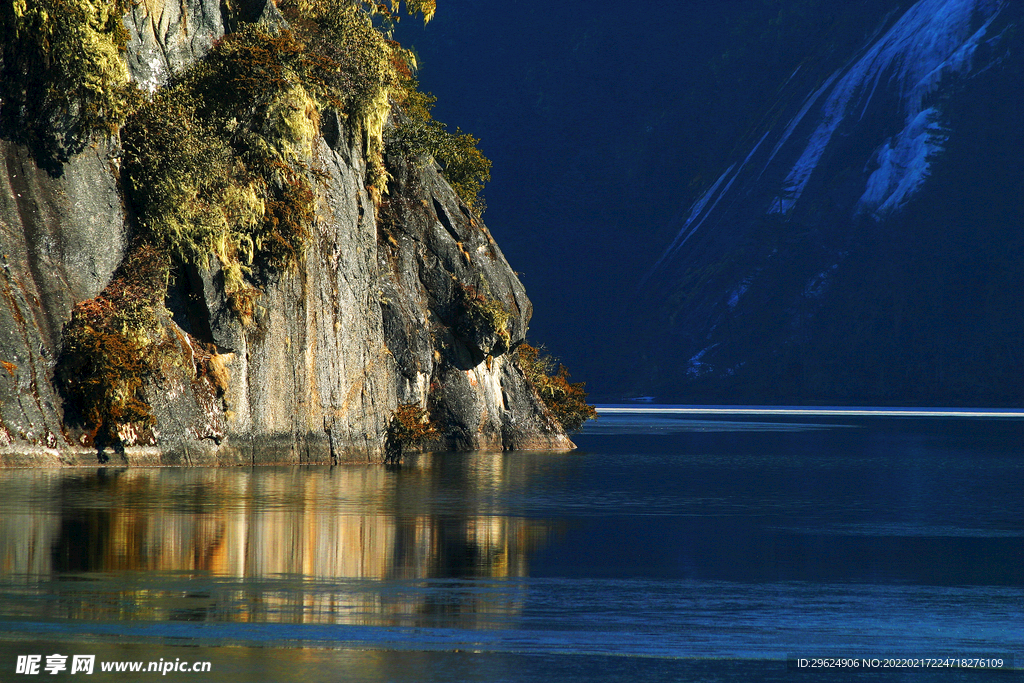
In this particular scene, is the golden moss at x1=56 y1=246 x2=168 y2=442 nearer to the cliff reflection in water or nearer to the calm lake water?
the calm lake water

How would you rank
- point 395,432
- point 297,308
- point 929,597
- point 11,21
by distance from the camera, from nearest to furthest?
point 929,597 < point 11,21 < point 297,308 < point 395,432

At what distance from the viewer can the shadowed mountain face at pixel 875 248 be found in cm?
13975

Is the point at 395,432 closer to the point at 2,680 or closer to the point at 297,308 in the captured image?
the point at 297,308

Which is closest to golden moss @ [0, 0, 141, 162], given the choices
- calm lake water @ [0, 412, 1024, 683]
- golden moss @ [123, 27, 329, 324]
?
golden moss @ [123, 27, 329, 324]

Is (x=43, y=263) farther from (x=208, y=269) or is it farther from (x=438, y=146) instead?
(x=438, y=146)

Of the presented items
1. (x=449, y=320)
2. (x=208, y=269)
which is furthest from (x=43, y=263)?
(x=449, y=320)

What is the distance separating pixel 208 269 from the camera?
30781mm

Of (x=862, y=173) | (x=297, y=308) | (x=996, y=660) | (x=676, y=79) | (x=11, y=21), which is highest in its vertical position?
(x=676, y=79)

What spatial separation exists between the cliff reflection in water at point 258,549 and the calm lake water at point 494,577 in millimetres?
54

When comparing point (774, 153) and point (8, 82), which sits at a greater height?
point (774, 153)

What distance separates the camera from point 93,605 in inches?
439

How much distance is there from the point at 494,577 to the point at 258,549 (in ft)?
11.5

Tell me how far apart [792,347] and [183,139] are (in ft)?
400

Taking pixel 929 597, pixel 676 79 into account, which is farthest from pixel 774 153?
pixel 929 597
